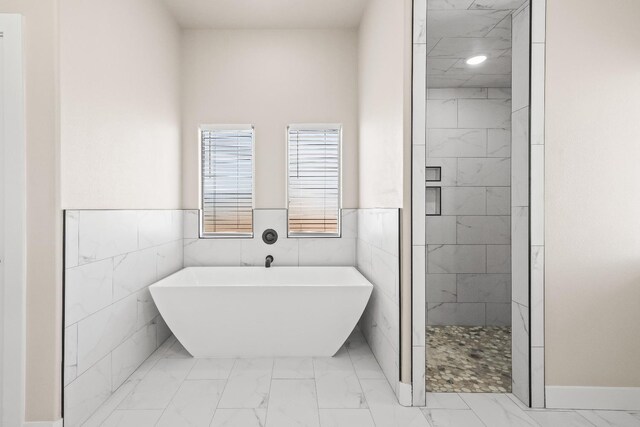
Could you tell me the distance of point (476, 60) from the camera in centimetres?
331

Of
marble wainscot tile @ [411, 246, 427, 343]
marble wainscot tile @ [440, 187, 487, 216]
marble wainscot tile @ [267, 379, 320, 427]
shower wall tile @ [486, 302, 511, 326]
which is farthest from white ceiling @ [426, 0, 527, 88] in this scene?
marble wainscot tile @ [267, 379, 320, 427]

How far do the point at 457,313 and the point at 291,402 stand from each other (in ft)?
7.85

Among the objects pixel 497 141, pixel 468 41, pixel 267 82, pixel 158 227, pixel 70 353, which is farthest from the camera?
pixel 497 141

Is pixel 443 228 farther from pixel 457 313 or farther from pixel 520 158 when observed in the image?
pixel 520 158

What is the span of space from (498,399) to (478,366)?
537 mm

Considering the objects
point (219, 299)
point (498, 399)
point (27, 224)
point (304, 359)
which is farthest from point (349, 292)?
point (27, 224)

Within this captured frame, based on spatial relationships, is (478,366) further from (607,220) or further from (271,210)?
(271,210)

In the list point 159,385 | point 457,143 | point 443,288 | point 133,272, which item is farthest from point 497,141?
point 159,385

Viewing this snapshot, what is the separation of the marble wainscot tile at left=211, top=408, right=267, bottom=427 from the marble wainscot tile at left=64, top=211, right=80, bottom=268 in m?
1.18

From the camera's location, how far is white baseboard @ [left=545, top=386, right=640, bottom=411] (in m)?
2.20

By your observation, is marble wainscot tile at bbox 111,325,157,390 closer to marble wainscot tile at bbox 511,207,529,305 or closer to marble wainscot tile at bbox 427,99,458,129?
marble wainscot tile at bbox 511,207,529,305

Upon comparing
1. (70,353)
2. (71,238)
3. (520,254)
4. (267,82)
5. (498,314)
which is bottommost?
(498,314)

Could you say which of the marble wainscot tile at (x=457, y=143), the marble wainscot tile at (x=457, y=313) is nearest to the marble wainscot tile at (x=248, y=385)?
the marble wainscot tile at (x=457, y=313)

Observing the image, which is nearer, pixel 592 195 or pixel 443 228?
pixel 592 195
